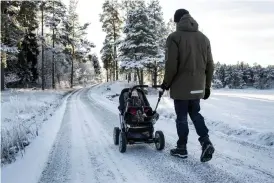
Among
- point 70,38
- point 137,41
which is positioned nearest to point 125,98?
point 137,41

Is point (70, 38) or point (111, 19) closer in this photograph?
point (111, 19)

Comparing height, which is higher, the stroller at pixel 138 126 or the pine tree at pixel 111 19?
the pine tree at pixel 111 19

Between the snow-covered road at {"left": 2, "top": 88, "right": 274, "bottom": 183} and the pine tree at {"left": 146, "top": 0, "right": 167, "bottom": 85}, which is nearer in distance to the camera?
the snow-covered road at {"left": 2, "top": 88, "right": 274, "bottom": 183}

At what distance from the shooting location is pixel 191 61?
5.93m

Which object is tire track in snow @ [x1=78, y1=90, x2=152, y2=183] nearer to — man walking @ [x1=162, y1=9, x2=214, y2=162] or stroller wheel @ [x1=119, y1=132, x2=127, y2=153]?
stroller wheel @ [x1=119, y1=132, x2=127, y2=153]

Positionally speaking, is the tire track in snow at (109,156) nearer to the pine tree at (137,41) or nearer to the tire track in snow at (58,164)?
the tire track in snow at (58,164)

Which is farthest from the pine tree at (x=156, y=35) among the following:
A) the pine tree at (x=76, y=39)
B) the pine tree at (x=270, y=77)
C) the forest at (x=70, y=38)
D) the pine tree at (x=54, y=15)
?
the pine tree at (x=270, y=77)

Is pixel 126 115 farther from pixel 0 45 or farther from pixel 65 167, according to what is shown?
pixel 0 45

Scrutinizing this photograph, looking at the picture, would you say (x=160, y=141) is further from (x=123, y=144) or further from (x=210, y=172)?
(x=210, y=172)

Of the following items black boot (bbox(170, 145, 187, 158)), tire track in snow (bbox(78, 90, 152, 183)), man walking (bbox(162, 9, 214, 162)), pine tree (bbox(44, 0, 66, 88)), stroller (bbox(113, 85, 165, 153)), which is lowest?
tire track in snow (bbox(78, 90, 152, 183))

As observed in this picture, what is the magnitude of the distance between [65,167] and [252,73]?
10905 centimetres

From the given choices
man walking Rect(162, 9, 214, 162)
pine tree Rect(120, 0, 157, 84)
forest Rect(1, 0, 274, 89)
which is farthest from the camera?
pine tree Rect(120, 0, 157, 84)

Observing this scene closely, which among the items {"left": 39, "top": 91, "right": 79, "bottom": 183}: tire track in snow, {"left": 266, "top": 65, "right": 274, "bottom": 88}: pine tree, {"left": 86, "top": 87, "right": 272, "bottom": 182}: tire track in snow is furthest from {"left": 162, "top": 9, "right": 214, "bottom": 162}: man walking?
{"left": 266, "top": 65, "right": 274, "bottom": 88}: pine tree

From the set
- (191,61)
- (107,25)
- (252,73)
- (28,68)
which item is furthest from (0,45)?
(252,73)
